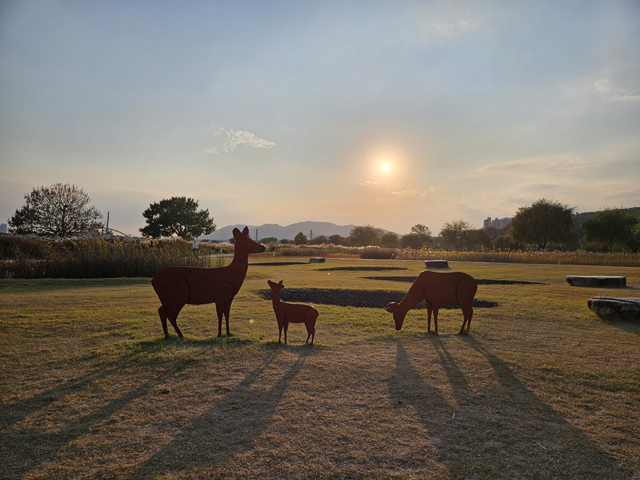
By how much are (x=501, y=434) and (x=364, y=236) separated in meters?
90.8

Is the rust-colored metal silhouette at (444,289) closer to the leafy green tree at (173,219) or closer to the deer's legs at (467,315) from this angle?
the deer's legs at (467,315)

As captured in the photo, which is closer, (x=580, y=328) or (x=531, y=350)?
(x=531, y=350)

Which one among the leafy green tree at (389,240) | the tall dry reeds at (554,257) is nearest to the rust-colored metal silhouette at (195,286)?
the tall dry reeds at (554,257)

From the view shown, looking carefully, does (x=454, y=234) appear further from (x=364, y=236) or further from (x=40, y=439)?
(x=40, y=439)

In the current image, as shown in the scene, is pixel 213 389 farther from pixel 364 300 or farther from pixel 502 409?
pixel 364 300

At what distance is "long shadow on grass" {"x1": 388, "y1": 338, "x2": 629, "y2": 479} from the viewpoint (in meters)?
2.64

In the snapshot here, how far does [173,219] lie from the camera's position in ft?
215

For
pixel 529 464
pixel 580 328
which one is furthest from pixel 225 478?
pixel 580 328

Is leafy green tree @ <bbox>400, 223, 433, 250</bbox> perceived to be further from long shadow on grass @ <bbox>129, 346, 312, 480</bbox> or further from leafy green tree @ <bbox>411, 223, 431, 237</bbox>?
long shadow on grass @ <bbox>129, 346, 312, 480</bbox>

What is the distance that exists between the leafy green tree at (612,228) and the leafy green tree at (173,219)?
64.1m

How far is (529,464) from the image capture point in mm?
2695

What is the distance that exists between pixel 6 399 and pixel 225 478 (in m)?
3.05

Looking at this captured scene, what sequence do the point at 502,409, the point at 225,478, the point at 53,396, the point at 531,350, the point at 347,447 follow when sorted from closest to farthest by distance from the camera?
the point at 225,478 < the point at 347,447 < the point at 502,409 < the point at 53,396 < the point at 531,350

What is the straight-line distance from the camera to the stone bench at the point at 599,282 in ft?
44.4
